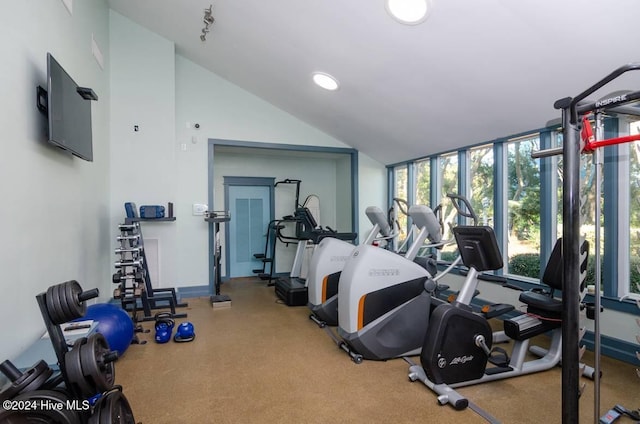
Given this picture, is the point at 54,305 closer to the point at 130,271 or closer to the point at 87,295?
the point at 87,295

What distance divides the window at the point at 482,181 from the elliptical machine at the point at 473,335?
1500mm

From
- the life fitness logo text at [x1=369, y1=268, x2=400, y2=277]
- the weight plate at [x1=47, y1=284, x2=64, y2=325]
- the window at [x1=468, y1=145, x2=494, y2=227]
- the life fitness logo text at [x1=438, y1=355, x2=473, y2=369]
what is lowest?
the life fitness logo text at [x1=438, y1=355, x2=473, y2=369]

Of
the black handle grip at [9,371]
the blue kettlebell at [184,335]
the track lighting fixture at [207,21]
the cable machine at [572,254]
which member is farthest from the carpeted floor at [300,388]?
the track lighting fixture at [207,21]

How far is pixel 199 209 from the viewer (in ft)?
17.3

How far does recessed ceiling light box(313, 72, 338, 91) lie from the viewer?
161 inches

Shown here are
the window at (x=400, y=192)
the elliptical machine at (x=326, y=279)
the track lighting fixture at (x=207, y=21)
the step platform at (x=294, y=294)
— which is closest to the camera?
the track lighting fixture at (x=207, y=21)

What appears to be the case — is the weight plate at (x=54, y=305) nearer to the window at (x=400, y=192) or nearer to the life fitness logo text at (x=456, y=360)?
the life fitness logo text at (x=456, y=360)

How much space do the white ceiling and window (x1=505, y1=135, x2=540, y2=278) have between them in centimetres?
33

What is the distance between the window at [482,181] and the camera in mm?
4262

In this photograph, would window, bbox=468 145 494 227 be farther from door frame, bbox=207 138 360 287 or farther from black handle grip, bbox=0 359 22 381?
black handle grip, bbox=0 359 22 381

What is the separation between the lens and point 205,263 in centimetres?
535

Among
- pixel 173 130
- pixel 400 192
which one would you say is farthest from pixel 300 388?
pixel 400 192

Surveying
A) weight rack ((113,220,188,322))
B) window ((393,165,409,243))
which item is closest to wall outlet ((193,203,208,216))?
weight rack ((113,220,188,322))

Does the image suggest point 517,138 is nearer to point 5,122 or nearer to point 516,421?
point 516,421
